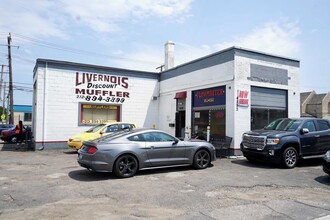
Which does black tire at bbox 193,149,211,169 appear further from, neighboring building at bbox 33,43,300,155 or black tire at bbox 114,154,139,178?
neighboring building at bbox 33,43,300,155

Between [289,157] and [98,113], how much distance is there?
39.0 ft

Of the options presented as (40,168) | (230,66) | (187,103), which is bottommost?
(40,168)

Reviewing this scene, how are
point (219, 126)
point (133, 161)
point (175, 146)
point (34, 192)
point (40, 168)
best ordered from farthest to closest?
point (219, 126) < point (40, 168) < point (175, 146) < point (133, 161) < point (34, 192)

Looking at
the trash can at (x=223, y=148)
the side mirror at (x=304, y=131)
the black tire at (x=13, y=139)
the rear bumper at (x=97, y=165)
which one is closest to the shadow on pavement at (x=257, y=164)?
the trash can at (x=223, y=148)

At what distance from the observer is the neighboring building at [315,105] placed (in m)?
50.6

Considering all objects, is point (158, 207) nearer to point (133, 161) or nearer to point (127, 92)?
point (133, 161)

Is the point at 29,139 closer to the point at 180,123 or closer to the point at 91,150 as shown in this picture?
the point at 180,123

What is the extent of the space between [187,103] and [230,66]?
13.1 feet

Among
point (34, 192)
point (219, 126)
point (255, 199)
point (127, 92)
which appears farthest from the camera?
point (127, 92)

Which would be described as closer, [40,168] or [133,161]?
[133,161]

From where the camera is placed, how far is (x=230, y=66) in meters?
14.1

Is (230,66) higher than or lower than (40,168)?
higher

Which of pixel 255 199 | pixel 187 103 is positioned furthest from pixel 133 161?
pixel 187 103

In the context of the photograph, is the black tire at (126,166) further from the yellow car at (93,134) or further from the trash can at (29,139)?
the trash can at (29,139)
